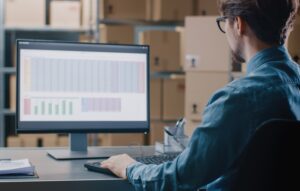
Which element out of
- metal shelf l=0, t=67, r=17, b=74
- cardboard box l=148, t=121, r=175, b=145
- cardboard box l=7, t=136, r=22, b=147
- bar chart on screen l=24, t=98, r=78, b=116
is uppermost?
metal shelf l=0, t=67, r=17, b=74

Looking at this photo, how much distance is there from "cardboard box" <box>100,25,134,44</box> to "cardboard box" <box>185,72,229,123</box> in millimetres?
820

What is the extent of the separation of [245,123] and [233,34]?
283 mm

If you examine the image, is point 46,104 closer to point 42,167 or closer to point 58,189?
point 42,167

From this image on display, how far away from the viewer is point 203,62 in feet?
13.4

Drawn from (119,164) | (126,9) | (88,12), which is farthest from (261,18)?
(88,12)

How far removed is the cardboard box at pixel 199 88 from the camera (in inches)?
159

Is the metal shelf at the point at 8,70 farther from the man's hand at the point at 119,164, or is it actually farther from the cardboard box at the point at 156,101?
the man's hand at the point at 119,164

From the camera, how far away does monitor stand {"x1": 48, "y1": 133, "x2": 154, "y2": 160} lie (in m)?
1.94

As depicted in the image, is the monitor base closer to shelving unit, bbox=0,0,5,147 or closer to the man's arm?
the man's arm

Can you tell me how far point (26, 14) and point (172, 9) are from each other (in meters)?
1.28

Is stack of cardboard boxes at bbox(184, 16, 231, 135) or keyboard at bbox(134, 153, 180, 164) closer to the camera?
keyboard at bbox(134, 153, 180, 164)

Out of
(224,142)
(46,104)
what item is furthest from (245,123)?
(46,104)

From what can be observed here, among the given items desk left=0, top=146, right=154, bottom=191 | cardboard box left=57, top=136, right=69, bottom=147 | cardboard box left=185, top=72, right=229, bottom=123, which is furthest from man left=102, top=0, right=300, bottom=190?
cardboard box left=57, top=136, right=69, bottom=147

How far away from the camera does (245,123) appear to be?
4.26 ft
